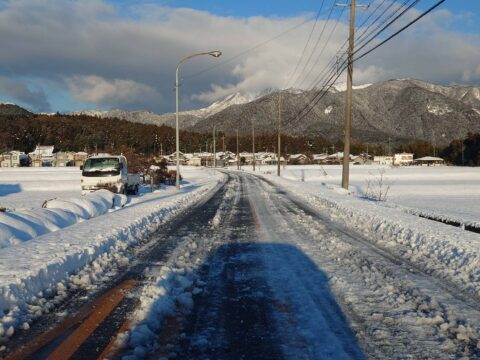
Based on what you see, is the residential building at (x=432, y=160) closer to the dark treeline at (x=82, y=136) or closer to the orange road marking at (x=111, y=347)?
the dark treeline at (x=82, y=136)

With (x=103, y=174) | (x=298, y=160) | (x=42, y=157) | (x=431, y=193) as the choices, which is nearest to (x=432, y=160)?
(x=298, y=160)

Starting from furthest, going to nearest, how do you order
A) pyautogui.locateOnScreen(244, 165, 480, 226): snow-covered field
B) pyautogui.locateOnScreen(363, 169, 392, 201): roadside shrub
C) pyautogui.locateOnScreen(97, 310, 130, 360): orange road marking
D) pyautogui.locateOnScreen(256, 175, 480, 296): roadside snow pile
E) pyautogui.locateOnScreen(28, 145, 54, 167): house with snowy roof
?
pyautogui.locateOnScreen(28, 145, 54, 167): house with snowy roof → pyautogui.locateOnScreen(363, 169, 392, 201): roadside shrub → pyautogui.locateOnScreen(244, 165, 480, 226): snow-covered field → pyautogui.locateOnScreen(256, 175, 480, 296): roadside snow pile → pyautogui.locateOnScreen(97, 310, 130, 360): orange road marking

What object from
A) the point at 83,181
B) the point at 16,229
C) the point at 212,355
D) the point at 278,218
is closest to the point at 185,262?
the point at 212,355

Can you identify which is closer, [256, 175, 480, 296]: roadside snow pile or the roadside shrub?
[256, 175, 480, 296]: roadside snow pile

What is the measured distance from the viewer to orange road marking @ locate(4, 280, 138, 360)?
11.3ft

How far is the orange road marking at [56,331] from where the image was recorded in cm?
346

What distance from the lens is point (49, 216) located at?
1144 centimetres

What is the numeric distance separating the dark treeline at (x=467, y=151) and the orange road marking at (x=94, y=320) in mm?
126183

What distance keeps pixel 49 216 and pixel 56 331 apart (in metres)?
8.37

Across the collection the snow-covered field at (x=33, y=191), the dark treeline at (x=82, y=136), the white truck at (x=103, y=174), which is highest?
the dark treeline at (x=82, y=136)

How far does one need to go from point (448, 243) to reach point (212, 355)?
6.48 meters

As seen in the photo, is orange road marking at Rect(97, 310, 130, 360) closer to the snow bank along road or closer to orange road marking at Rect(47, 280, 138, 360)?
the snow bank along road

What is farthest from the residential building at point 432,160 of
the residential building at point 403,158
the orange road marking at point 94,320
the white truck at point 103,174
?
the orange road marking at point 94,320

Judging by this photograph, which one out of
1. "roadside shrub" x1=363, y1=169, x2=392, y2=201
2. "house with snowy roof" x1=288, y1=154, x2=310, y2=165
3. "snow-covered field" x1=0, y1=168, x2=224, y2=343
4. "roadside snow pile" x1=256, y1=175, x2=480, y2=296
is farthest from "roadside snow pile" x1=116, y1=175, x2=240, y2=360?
"house with snowy roof" x1=288, y1=154, x2=310, y2=165
